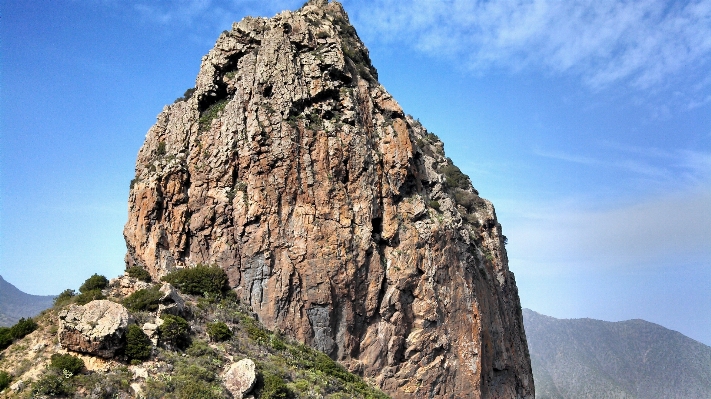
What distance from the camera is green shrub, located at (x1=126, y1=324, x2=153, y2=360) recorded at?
23.0 metres

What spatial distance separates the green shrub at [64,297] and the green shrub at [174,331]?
23.9 feet

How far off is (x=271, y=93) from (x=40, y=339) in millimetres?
20053

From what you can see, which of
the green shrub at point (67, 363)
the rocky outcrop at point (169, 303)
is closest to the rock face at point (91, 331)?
the green shrub at point (67, 363)

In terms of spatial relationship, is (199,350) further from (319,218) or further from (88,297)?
(319,218)

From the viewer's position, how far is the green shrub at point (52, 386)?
65.5 ft

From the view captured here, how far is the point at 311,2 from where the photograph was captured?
47.9 metres

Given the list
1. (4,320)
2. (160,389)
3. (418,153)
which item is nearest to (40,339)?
(160,389)

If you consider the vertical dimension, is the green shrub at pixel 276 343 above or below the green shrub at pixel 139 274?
below

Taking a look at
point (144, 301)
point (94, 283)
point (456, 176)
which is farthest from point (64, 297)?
point (456, 176)

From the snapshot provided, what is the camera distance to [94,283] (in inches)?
1233

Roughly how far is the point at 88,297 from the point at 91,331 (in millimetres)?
7125

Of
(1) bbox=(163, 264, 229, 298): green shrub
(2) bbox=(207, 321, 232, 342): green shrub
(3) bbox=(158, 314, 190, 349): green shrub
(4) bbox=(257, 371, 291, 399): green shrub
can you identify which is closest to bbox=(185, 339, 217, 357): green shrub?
(3) bbox=(158, 314, 190, 349): green shrub

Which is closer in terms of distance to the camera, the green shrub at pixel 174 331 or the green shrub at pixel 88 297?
the green shrub at pixel 174 331

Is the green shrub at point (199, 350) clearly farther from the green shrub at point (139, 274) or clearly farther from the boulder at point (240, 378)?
the green shrub at point (139, 274)
